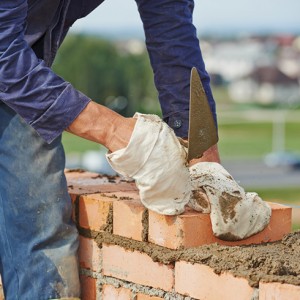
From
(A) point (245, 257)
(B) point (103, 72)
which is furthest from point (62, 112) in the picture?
(B) point (103, 72)

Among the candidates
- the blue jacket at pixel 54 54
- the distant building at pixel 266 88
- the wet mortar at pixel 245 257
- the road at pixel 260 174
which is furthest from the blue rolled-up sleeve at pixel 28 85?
the distant building at pixel 266 88

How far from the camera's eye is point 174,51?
257cm

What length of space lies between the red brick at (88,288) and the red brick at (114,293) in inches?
1.5

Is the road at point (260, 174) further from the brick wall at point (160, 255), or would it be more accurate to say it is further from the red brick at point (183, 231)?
the red brick at point (183, 231)

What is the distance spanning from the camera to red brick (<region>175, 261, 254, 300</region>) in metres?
1.94

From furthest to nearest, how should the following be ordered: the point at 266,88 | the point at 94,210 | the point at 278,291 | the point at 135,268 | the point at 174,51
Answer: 1. the point at 266,88
2. the point at 174,51
3. the point at 94,210
4. the point at 135,268
5. the point at 278,291

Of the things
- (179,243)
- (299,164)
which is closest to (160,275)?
(179,243)

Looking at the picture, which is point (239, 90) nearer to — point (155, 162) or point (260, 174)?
point (260, 174)

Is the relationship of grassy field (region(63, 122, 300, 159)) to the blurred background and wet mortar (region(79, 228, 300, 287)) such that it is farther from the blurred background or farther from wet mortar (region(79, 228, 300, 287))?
wet mortar (region(79, 228, 300, 287))

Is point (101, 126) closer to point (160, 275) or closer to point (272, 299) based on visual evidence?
point (160, 275)

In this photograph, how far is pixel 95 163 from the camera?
4359 cm

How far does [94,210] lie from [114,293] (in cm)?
26

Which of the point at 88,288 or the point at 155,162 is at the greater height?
the point at 155,162

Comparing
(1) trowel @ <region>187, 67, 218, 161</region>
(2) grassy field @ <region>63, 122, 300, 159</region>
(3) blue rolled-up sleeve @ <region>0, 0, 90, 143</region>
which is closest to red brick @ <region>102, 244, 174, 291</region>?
(1) trowel @ <region>187, 67, 218, 161</region>
